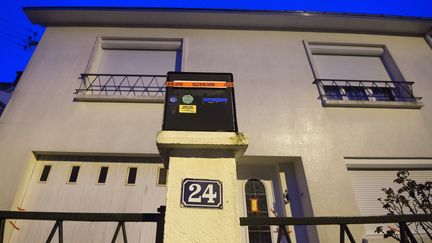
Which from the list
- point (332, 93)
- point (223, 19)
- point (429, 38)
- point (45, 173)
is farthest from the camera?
point (429, 38)

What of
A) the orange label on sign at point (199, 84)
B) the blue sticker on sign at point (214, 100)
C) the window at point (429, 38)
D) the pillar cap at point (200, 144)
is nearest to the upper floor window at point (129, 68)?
the orange label on sign at point (199, 84)

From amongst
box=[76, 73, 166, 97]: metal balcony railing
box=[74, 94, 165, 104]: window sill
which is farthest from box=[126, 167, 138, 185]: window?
box=[76, 73, 166, 97]: metal balcony railing

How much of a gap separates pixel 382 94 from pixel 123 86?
5.43m

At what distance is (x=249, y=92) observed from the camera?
4.61m

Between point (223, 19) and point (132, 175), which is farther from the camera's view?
point (223, 19)

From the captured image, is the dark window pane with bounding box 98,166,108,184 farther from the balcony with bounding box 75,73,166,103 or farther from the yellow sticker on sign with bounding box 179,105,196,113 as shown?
the yellow sticker on sign with bounding box 179,105,196,113

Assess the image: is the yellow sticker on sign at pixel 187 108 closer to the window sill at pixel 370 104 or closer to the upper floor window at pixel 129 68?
the upper floor window at pixel 129 68

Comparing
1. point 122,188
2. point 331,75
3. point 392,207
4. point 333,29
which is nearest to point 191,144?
point 122,188

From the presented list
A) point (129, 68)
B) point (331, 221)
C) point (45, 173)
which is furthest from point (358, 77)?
point (45, 173)

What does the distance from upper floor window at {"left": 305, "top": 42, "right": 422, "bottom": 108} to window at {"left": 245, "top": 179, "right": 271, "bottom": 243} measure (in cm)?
204

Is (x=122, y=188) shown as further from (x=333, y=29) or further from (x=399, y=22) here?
(x=399, y=22)

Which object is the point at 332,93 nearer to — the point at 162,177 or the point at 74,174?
the point at 162,177

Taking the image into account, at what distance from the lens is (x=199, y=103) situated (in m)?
1.67

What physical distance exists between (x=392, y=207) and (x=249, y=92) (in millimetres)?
2924
